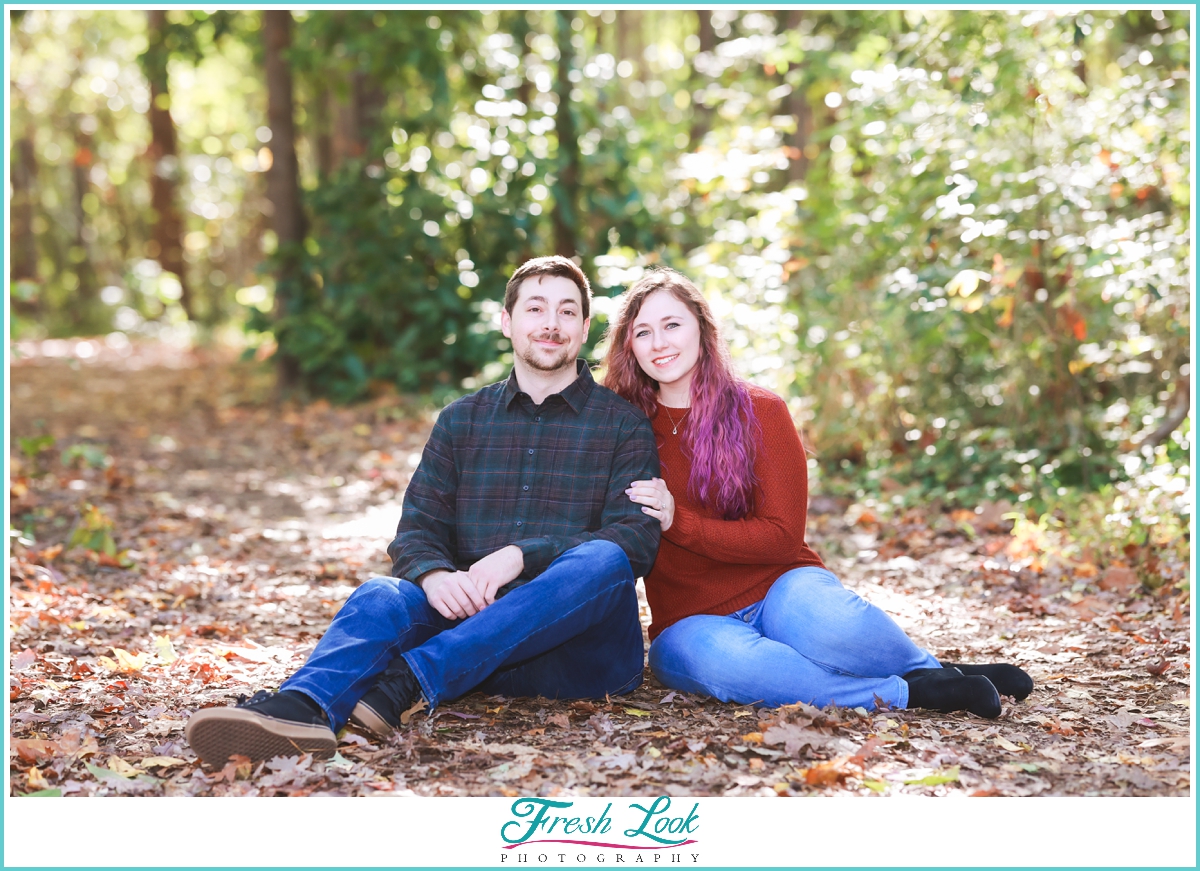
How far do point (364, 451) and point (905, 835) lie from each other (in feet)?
21.1

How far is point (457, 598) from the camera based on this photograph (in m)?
3.16

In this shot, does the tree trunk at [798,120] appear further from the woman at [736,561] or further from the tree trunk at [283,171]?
the woman at [736,561]

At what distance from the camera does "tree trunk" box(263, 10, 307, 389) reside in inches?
421

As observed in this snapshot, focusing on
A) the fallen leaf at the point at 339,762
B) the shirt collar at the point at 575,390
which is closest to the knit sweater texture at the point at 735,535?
the shirt collar at the point at 575,390

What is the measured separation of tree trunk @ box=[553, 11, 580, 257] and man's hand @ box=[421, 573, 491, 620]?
22.5ft

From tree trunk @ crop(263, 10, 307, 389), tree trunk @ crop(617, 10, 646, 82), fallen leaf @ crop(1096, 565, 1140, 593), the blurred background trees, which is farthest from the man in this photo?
tree trunk @ crop(617, 10, 646, 82)

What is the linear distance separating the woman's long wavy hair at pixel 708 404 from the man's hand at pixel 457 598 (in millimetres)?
797

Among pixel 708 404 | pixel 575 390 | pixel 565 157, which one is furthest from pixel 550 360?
pixel 565 157

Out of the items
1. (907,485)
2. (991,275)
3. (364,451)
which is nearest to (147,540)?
(364,451)

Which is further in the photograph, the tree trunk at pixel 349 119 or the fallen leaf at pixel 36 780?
the tree trunk at pixel 349 119

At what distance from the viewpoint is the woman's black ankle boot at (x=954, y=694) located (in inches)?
128

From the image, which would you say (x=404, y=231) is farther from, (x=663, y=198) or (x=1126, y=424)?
(x=1126, y=424)

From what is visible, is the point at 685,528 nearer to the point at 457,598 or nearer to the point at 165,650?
the point at 457,598

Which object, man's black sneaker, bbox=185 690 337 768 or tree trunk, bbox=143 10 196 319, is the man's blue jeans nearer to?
man's black sneaker, bbox=185 690 337 768
